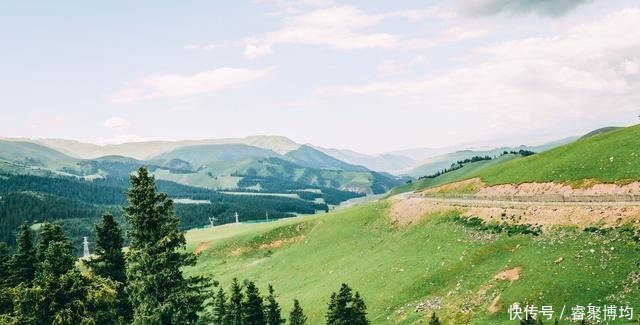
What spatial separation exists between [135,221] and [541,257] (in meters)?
41.9

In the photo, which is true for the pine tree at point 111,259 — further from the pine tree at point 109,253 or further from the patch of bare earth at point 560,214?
the patch of bare earth at point 560,214

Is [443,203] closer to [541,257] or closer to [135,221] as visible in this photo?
[541,257]

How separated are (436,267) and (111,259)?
134 ft

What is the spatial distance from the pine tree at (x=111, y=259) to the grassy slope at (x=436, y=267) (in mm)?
20708

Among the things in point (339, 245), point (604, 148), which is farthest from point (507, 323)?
point (339, 245)

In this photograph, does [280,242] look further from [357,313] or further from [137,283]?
[137,283]

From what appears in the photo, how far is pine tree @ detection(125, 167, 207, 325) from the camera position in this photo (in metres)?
26.2

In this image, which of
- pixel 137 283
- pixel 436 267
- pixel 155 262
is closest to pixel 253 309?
pixel 436 267

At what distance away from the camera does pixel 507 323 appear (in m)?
43.3

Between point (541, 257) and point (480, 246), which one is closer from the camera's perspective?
point (541, 257)

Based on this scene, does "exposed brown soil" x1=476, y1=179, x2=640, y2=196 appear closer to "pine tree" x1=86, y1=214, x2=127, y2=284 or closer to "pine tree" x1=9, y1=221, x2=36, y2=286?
"pine tree" x1=86, y1=214, x2=127, y2=284

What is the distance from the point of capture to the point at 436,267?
207ft

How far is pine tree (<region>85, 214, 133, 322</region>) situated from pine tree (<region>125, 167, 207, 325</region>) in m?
9.34

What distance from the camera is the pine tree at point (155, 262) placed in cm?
2616
